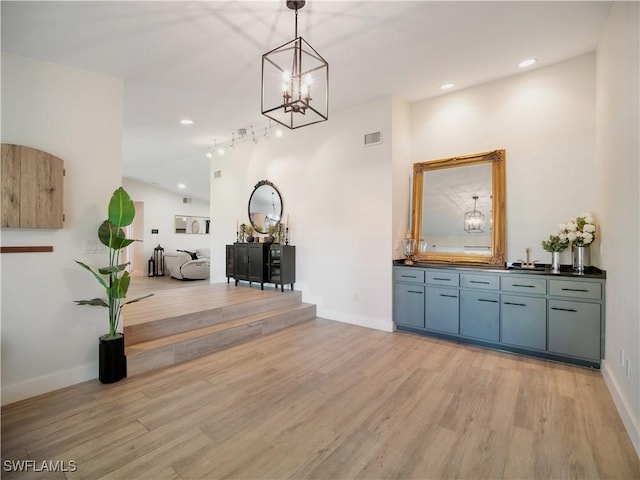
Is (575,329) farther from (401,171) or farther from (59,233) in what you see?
(59,233)

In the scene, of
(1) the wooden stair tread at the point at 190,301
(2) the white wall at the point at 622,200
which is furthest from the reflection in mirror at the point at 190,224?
(2) the white wall at the point at 622,200

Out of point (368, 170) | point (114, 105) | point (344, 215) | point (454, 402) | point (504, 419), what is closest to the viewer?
point (504, 419)

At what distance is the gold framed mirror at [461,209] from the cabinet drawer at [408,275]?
0.36m

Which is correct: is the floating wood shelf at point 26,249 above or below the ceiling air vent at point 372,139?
below

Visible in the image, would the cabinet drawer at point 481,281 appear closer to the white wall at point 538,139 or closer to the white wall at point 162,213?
the white wall at point 538,139

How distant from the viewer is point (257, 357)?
341 cm

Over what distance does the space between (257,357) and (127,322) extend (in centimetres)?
151

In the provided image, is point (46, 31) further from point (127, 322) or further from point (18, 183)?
point (127, 322)

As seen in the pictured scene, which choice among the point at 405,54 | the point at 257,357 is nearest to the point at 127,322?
the point at 257,357

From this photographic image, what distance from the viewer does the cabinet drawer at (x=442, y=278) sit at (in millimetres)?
3844

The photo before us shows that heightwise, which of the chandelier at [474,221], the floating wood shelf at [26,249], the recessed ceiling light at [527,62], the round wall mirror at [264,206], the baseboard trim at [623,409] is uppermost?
the recessed ceiling light at [527,62]

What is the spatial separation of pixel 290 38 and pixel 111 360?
3.46 metres

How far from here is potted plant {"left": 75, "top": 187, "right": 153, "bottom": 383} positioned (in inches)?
111

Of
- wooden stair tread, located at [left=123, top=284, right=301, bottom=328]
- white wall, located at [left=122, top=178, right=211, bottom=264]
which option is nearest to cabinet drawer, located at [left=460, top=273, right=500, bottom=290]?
wooden stair tread, located at [left=123, top=284, right=301, bottom=328]
